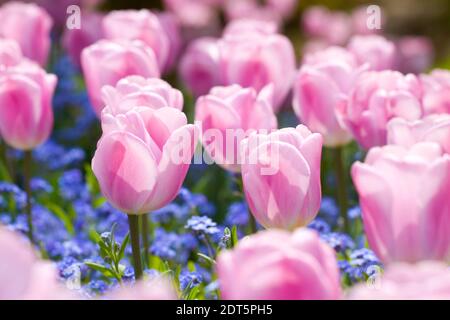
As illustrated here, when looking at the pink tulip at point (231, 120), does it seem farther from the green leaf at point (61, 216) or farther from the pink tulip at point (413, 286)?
the pink tulip at point (413, 286)

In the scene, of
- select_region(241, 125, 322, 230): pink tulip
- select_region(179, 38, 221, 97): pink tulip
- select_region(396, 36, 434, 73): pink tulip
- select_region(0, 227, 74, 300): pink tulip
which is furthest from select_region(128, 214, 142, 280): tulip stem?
select_region(396, 36, 434, 73): pink tulip

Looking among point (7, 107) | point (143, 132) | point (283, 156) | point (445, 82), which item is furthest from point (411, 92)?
point (7, 107)

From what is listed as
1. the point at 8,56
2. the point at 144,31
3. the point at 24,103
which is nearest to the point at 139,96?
the point at 24,103

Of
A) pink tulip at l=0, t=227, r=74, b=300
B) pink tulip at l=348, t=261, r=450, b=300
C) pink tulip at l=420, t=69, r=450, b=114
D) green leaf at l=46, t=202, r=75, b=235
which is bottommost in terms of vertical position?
green leaf at l=46, t=202, r=75, b=235

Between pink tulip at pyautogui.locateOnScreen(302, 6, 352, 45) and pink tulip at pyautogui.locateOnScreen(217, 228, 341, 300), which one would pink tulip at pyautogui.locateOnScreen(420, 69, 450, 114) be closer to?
pink tulip at pyautogui.locateOnScreen(217, 228, 341, 300)

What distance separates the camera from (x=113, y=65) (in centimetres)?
216

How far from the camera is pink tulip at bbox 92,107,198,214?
5.10 ft

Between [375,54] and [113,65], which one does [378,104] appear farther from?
[375,54]

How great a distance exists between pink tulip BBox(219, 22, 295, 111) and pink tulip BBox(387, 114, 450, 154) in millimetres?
623

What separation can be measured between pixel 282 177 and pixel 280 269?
20.1 inches

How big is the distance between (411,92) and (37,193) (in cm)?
124

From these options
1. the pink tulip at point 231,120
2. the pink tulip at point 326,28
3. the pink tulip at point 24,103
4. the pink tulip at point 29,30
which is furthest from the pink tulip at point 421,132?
the pink tulip at point 326,28

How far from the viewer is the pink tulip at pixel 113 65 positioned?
84.6 inches
